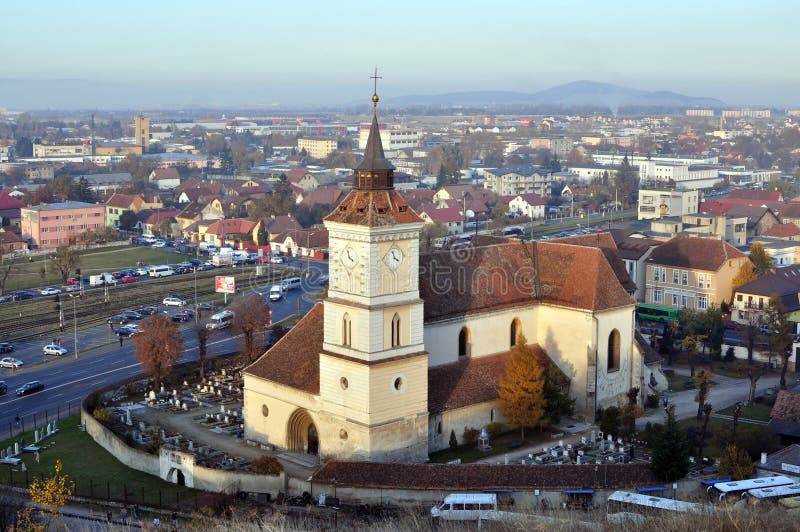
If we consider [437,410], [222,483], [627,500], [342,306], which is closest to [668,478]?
[627,500]

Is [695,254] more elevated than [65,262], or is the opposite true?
[695,254]

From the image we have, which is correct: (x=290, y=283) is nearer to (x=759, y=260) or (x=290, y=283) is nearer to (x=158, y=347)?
(x=158, y=347)

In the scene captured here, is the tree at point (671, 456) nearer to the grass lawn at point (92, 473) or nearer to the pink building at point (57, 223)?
the grass lawn at point (92, 473)

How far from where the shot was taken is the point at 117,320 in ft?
204

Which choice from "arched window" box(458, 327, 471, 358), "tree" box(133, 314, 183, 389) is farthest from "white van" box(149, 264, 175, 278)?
"arched window" box(458, 327, 471, 358)

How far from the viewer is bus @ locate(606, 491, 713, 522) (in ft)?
91.3

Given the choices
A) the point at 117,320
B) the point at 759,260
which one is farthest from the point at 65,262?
the point at 759,260

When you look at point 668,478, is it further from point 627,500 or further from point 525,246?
point 525,246

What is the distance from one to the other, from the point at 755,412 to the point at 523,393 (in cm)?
1090

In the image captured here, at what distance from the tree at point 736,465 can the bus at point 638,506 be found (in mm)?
3071

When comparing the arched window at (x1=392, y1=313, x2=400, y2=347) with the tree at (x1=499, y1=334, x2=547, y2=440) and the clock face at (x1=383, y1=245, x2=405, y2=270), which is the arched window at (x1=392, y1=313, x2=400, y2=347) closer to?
the clock face at (x1=383, y1=245, x2=405, y2=270)

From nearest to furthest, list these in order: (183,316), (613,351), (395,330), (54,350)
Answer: (395,330)
(613,351)
(54,350)
(183,316)

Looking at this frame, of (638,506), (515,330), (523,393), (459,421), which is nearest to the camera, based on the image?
(638,506)

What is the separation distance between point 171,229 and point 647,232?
45.4 meters
